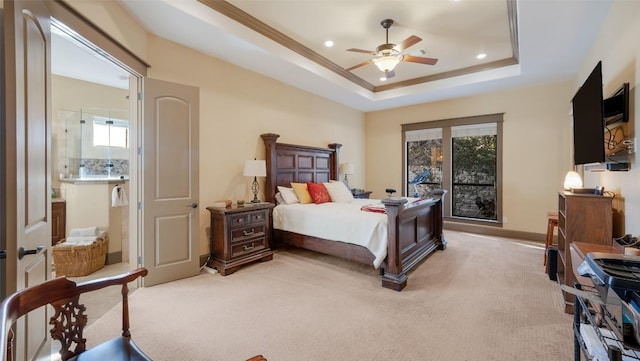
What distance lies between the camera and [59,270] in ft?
11.3

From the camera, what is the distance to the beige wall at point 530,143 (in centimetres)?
488

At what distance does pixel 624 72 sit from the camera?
2379mm

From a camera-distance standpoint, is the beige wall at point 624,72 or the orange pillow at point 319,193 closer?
the beige wall at point 624,72

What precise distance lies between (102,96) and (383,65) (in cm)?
465

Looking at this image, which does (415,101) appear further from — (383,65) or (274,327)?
(274,327)

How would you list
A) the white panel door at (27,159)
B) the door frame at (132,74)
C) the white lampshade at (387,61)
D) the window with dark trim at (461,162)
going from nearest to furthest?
the white panel door at (27,159) → the door frame at (132,74) → the white lampshade at (387,61) → the window with dark trim at (461,162)

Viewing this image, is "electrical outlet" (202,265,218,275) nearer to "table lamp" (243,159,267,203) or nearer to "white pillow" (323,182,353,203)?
"table lamp" (243,159,267,203)

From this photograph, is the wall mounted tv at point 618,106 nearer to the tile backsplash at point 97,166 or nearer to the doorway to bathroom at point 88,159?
the doorway to bathroom at point 88,159

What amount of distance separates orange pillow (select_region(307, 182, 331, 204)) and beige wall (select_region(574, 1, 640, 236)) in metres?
3.39

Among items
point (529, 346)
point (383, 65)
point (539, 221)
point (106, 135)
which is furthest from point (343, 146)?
point (529, 346)

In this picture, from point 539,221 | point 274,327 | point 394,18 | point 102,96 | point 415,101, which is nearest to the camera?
point 274,327

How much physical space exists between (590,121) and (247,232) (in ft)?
12.8

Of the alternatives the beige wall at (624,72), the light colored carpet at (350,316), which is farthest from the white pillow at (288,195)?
the beige wall at (624,72)

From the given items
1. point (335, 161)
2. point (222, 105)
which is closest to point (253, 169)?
point (222, 105)
